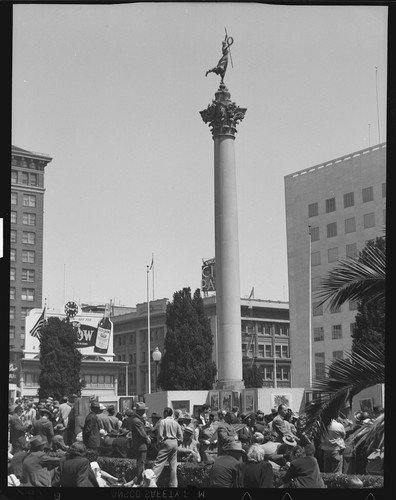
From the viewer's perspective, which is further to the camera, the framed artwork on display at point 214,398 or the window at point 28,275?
the framed artwork on display at point 214,398

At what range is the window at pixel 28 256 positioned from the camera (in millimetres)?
6370

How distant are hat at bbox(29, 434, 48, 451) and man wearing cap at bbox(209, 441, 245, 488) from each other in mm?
1384

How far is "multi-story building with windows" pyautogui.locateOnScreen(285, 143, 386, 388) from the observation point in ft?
21.9

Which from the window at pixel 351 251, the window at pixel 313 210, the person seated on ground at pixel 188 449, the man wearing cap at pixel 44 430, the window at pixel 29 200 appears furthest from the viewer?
the window at pixel 313 210

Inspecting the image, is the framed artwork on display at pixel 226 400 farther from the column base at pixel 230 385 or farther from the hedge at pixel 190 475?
the hedge at pixel 190 475

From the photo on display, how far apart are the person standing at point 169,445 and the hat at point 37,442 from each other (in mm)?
886

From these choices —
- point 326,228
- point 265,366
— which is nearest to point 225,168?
point 326,228

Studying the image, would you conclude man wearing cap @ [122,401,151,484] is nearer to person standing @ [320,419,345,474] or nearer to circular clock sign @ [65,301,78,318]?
circular clock sign @ [65,301,78,318]

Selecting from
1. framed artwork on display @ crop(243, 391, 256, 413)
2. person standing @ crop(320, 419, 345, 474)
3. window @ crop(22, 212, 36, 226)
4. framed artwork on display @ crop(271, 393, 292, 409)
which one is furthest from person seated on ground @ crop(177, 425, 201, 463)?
framed artwork on display @ crop(243, 391, 256, 413)

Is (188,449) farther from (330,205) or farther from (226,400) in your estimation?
(226,400)

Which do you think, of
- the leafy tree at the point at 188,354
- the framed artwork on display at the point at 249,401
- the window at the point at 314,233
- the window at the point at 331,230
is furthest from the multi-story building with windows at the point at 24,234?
the leafy tree at the point at 188,354

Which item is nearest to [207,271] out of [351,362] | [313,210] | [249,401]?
[313,210]

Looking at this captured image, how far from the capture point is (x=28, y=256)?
21.7 ft

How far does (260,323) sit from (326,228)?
859 inches
